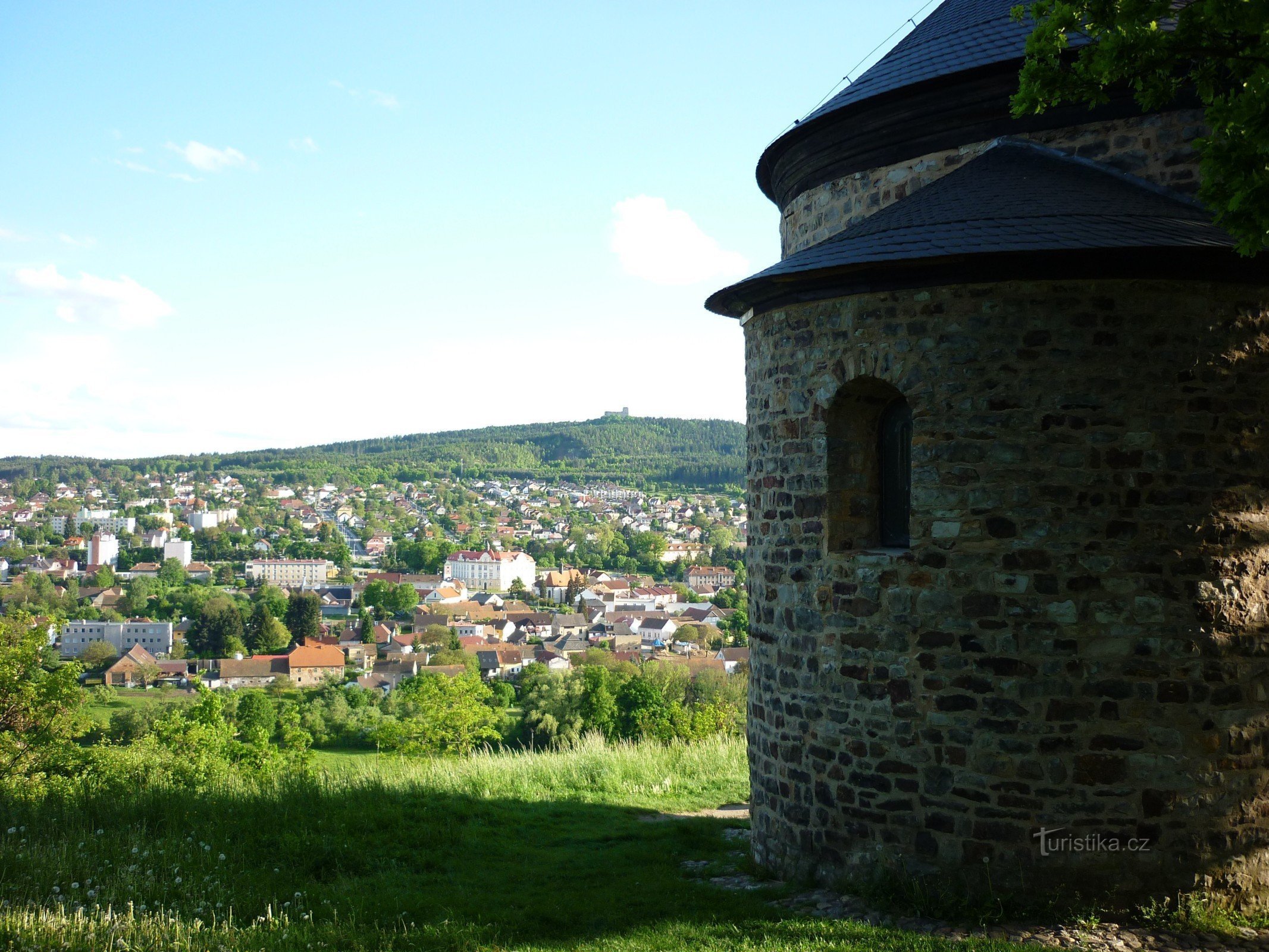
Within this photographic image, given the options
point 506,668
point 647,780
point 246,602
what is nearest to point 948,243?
point 647,780

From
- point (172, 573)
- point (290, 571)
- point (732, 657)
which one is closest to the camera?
point (732, 657)

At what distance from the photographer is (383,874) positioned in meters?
6.69

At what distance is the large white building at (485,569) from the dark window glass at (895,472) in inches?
4829

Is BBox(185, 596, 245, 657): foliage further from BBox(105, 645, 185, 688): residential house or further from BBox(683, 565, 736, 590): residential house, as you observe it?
BBox(683, 565, 736, 590): residential house

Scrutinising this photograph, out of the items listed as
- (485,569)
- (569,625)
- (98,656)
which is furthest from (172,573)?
(569,625)

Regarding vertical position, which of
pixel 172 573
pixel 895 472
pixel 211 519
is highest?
pixel 895 472

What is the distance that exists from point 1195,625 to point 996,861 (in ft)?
5.95

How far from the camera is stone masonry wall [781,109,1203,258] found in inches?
251

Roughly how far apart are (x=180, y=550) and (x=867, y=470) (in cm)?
13797

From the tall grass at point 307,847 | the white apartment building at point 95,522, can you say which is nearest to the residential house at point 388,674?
the tall grass at point 307,847

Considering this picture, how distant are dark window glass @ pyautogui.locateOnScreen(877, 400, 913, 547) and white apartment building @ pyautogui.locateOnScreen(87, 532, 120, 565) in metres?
129

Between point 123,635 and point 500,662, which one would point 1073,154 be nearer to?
point 500,662

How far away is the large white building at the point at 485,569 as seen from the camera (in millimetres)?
128375

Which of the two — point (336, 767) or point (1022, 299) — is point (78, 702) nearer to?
point (336, 767)
